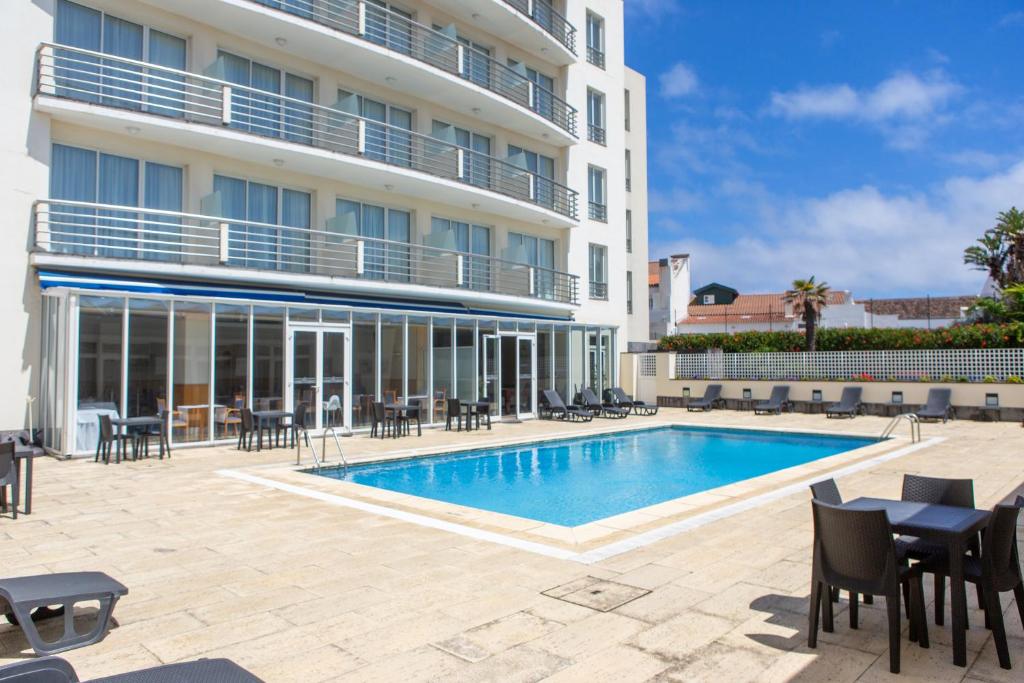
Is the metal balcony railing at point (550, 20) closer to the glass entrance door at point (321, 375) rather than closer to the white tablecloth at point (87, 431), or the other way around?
the glass entrance door at point (321, 375)

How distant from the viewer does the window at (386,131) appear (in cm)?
1858

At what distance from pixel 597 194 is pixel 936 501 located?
22.8 metres

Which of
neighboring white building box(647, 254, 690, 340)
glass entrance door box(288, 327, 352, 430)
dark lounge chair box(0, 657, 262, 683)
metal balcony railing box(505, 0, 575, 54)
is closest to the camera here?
dark lounge chair box(0, 657, 262, 683)

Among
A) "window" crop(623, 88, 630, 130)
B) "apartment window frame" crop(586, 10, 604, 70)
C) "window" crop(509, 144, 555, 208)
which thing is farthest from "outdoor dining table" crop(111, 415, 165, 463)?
"window" crop(623, 88, 630, 130)

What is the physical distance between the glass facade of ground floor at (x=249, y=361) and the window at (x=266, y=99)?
464cm

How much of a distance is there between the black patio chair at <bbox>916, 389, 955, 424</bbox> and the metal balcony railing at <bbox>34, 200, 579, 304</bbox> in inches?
458

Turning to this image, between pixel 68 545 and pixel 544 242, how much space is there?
19.8 metres

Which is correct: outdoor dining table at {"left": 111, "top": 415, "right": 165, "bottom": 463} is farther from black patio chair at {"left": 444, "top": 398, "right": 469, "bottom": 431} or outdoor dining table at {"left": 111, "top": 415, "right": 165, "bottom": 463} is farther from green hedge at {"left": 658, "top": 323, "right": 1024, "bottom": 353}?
green hedge at {"left": 658, "top": 323, "right": 1024, "bottom": 353}

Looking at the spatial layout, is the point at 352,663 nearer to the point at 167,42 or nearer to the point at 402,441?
the point at 402,441

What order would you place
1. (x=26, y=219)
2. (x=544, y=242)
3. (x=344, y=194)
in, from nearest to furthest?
(x=26, y=219), (x=344, y=194), (x=544, y=242)

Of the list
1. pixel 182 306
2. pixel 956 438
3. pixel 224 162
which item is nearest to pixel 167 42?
pixel 224 162

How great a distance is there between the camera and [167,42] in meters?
14.9

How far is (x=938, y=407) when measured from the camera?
19422mm

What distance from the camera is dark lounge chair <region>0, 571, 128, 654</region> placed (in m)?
3.73
